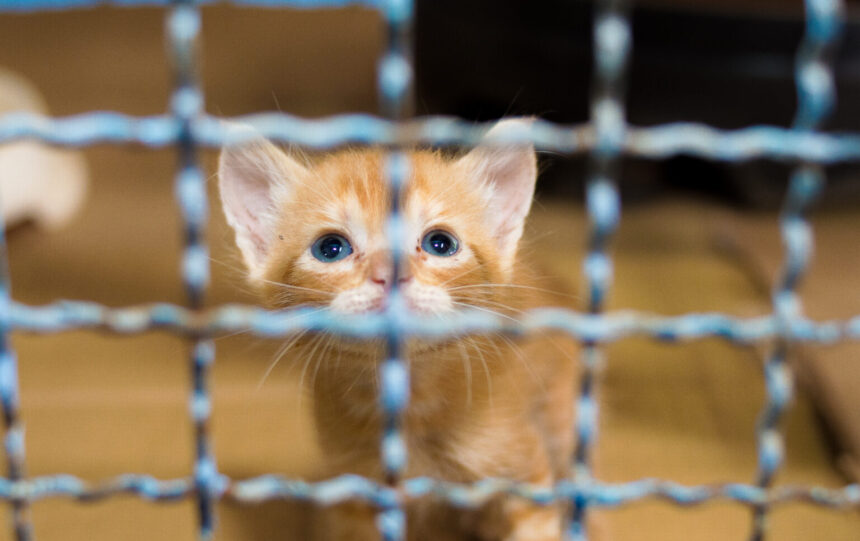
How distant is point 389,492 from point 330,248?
577 millimetres

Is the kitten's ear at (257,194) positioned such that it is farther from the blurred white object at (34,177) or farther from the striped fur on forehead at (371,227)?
the blurred white object at (34,177)

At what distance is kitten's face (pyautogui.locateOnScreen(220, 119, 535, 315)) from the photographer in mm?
1134

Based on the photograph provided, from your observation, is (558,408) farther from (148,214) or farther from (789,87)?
(148,214)

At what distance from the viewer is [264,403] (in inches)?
72.7

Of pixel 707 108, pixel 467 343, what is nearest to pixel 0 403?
pixel 467 343

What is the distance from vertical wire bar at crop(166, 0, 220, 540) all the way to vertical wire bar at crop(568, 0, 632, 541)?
0.33 metres

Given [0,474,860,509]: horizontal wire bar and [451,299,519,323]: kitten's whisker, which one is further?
[451,299,519,323]: kitten's whisker

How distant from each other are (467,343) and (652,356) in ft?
3.04

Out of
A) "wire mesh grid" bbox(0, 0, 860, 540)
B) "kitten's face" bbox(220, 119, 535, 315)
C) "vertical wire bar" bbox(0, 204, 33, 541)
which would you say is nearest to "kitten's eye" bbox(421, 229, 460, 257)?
"kitten's face" bbox(220, 119, 535, 315)

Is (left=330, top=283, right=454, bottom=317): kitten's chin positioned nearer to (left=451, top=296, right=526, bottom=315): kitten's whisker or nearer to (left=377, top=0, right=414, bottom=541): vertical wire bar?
(left=451, top=296, right=526, bottom=315): kitten's whisker

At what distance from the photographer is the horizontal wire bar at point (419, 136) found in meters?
0.65

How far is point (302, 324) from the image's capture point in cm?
67

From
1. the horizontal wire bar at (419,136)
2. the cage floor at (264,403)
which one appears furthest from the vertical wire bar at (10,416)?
the cage floor at (264,403)

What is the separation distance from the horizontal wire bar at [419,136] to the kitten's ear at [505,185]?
1.90 ft
